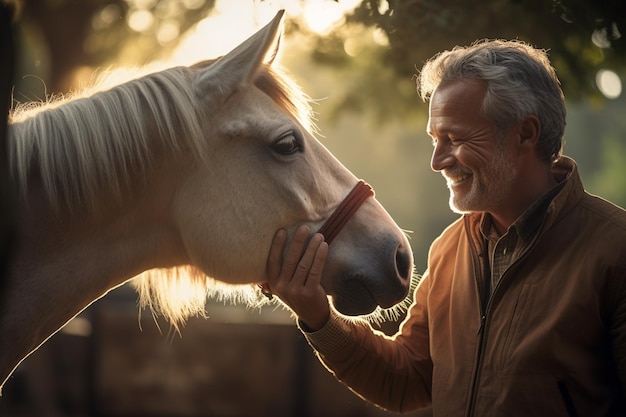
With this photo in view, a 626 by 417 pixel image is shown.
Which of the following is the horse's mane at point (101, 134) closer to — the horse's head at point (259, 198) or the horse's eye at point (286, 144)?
the horse's head at point (259, 198)

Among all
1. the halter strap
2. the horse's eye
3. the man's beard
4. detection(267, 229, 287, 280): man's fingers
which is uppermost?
the horse's eye

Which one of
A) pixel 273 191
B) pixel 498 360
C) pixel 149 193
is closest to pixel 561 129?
pixel 498 360

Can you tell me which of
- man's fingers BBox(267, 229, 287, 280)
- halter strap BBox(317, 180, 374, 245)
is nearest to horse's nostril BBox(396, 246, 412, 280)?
halter strap BBox(317, 180, 374, 245)

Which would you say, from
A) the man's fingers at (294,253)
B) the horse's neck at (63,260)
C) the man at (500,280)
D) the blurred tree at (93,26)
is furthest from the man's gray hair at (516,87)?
the blurred tree at (93,26)

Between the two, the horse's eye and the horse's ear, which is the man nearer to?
the horse's eye

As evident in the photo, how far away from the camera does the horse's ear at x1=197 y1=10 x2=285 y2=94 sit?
2.44m

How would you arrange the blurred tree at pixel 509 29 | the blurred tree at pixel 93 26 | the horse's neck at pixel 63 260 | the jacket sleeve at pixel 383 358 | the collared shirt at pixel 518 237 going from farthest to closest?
the blurred tree at pixel 93 26
the blurred tree at pixel 509 29
the jacket sleeve at pixel 383 358
the collared shirt at pixel 518 237
the horse's neck at pixel 63 260

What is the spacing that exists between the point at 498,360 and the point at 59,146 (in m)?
1.59

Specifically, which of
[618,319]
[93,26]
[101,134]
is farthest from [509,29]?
[93,26]

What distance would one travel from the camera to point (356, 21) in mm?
4262

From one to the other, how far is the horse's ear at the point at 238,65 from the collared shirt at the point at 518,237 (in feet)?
3.50

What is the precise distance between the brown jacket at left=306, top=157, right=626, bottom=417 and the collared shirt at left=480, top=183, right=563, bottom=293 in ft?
0.17

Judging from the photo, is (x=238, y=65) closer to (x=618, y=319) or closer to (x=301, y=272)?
(x=301, y=272)

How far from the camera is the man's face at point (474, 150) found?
2.39 m
